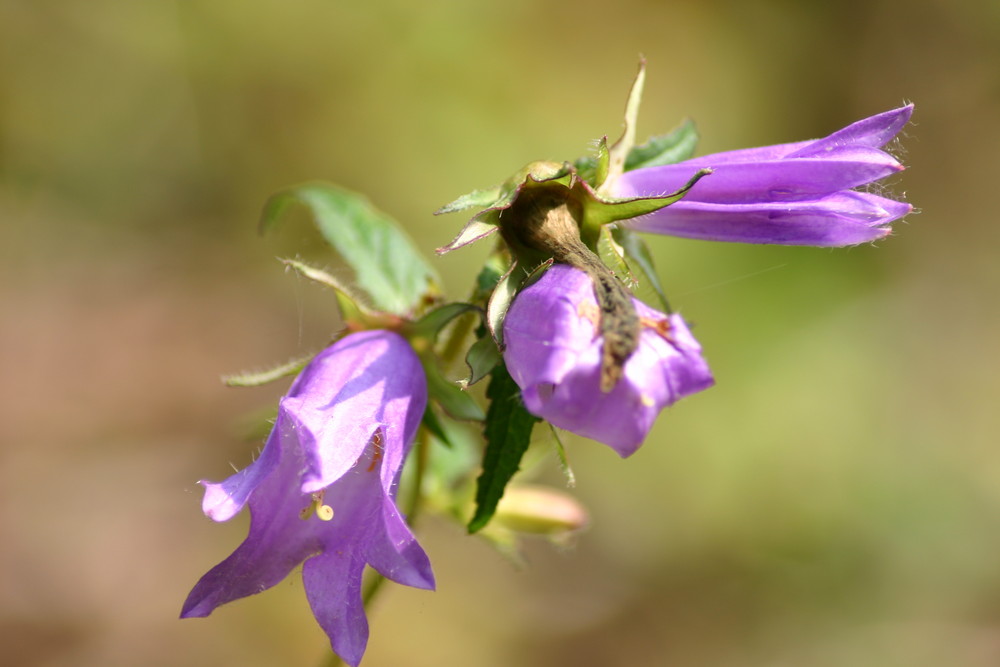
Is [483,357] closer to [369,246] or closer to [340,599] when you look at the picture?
[340,599]

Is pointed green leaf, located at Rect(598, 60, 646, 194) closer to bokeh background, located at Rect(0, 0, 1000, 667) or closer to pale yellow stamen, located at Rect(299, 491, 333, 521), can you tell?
pale yellow stamen, located at Rect(299, 491, 333, 521)

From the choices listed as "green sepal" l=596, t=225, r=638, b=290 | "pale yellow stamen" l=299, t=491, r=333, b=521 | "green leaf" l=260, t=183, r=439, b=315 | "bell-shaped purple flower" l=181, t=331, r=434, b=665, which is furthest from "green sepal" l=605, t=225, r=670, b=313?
"pale yellow stamen" l=299, t=491, r=333, b=521

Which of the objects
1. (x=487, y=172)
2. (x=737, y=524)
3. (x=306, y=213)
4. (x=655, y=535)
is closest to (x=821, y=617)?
(x=737, y=524)

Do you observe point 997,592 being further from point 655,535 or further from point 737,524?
point 655,535

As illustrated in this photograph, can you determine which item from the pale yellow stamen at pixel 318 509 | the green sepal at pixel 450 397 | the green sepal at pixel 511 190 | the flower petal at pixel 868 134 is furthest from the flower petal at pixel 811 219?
the pale yellow stamen at pixel 318 509

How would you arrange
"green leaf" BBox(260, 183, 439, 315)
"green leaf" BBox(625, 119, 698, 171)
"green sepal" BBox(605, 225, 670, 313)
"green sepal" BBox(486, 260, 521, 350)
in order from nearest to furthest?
"green sepal" BBox(486, 260, 521, 350) < "green sepal" BBox(605, 225, 670, 313) < "green leaf" BBox(625, 119, 698, 171) < "green leaf" BBox(260, 183, 439, 315)

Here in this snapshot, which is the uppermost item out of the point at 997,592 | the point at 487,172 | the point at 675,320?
the point at 487,172

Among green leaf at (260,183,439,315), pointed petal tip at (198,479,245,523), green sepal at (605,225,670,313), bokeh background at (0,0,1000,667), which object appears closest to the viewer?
pointed petal tip at (198,479,245,523)

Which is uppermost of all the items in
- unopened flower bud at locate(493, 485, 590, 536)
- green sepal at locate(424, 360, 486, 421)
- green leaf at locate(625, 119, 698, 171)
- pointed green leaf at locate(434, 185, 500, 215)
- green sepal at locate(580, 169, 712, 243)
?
green leaf at locate(625, 119, 698, 171)
